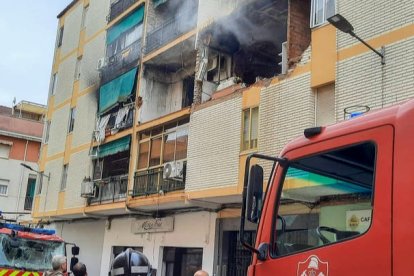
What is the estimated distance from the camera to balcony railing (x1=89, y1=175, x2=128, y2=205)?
16797 millimetres

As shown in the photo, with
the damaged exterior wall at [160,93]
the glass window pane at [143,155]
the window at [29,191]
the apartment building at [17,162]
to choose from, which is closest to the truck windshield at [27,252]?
the glass window pane at [143,155]

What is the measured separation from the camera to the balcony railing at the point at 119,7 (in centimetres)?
1938

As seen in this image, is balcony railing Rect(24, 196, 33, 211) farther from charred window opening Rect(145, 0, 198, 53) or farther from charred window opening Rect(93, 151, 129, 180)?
charred window opening Rect(145, 0, 198, 53)

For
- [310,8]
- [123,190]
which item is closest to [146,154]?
[123,190]

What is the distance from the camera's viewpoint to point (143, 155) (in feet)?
54.0

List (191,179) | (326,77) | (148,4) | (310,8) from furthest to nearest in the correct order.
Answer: (148,4) < (191,179) < (310,8) < (326,77)

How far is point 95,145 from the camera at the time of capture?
1933cm

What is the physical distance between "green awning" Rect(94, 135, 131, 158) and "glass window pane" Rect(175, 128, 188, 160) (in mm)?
3173

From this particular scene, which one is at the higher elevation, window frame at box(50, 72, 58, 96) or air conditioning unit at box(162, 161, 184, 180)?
window frame at box(50, 72, 58, 96)

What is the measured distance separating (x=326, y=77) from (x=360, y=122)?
7.06 m

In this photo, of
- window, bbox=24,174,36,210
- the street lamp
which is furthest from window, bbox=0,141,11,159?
the street lamp

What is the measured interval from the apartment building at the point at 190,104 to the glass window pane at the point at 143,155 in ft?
0.12

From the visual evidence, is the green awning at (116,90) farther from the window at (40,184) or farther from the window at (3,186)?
the window at (3,186)

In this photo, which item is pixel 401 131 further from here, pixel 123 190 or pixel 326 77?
pixel 123 190
